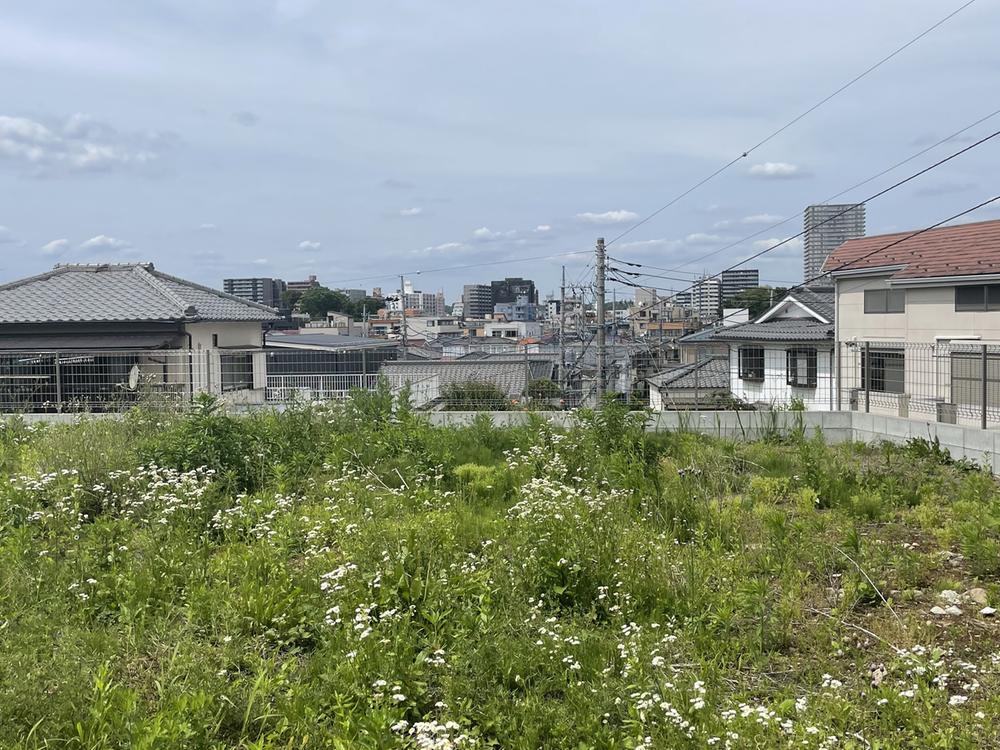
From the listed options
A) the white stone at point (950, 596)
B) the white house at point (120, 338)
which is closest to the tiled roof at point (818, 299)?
Answer: the white house at point (120, 338)

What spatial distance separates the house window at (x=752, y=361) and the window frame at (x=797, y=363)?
132cm

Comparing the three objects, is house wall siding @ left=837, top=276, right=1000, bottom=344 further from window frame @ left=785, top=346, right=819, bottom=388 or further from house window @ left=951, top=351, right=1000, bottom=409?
house window @ left=951, top=351, right=1000, bottom=409

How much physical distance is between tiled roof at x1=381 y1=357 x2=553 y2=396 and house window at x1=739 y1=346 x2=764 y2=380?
18.3 feet

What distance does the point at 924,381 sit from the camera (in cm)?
910

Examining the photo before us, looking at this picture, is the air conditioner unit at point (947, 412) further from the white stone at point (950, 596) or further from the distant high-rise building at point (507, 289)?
the distant high-rise building at point (507, 289)

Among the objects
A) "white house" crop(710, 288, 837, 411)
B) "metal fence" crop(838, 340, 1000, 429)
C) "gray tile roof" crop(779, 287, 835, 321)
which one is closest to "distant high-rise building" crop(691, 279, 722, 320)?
"gray tile roof" crop(779, 287, 835, 321)

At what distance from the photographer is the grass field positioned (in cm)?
313

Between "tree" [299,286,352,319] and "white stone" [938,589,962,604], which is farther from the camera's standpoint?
"tree" [299,286,352,319]

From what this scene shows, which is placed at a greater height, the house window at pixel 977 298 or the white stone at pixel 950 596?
the house window at pixel 977 298

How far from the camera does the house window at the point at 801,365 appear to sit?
20609mm

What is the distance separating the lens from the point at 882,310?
2092cm

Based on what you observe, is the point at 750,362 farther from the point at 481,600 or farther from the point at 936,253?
the point at 481,600

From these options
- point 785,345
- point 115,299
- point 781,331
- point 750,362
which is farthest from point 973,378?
point 115,299

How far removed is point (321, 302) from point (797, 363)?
180 ft
